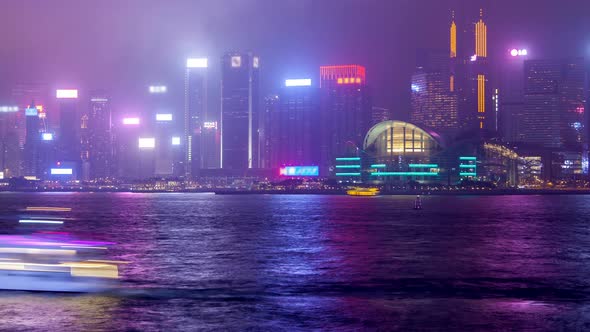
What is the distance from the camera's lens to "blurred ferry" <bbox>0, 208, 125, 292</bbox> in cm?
2433

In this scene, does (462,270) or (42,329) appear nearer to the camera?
(42,329)

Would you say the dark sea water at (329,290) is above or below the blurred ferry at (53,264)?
below

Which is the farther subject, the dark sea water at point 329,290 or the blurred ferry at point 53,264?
the blurred ferry at point 53,264

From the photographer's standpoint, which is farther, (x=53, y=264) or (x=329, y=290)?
(x=329, y=290)

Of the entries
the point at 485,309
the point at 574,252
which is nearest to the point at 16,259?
the point at 485,309

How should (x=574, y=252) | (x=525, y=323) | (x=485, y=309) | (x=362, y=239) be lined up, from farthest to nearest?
(x=362, y=239) < (x=574, y=252) < (x=485, y=309) < (x=525, y=323)

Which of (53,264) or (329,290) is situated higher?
(53,264)

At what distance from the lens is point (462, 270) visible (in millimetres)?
35375

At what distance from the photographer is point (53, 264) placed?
24.9 m

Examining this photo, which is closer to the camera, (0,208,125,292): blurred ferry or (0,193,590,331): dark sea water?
(0,193,590,331): dark sea water

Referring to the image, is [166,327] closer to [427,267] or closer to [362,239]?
[427,267]

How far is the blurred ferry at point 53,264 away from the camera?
2433cm

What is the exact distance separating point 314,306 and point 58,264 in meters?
8.79

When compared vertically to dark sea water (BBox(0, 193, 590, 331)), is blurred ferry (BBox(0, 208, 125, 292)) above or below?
above
